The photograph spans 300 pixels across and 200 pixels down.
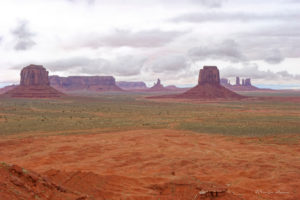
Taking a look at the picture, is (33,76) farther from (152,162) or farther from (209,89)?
(152,162)

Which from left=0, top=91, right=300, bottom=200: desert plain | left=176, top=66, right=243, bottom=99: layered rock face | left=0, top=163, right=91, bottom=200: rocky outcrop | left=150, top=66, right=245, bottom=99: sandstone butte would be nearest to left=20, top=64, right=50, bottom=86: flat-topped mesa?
left=150, top=66, right=245, bottom=99: sandstone butte

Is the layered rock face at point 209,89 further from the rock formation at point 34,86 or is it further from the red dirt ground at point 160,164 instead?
the red dirt ground at point 160,164

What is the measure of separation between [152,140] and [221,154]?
7094 millimetres

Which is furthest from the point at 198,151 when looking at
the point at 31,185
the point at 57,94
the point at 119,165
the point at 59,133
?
the point at 57,94

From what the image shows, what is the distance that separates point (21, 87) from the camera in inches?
5128

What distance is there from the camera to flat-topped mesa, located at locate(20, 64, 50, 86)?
13100 centimetres

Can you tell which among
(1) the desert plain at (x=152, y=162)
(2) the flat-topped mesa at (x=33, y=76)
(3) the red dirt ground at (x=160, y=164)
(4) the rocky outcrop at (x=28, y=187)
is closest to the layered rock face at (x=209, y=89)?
(2) the flat-topped mesa at (x=33, y=76)

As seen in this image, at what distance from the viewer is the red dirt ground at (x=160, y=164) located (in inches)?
475

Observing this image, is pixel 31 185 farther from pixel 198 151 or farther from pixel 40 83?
pixel 40 83

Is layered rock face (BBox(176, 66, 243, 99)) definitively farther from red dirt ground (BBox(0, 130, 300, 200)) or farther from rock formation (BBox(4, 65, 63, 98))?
red dirt ground (BBox(0, 130, 300, 200))

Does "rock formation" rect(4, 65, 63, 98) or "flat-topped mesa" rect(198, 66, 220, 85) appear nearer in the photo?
"rock formation" rect(4, 65, 63, 98)

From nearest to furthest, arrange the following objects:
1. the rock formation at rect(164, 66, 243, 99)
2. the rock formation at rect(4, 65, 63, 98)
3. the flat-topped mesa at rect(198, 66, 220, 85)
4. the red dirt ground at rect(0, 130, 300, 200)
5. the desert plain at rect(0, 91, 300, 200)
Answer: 1. the desert plain at rect(0, 91, 300, 200)
2. the red dirt ground at rect(0, 130, 300, 200)
3. the rock formation at rect(4, 65, 63, 98)
4. the rock formation at rect(164, 66, 243, 99)
5. the flat-topped mesa at rect(198, 66, 220, 85)

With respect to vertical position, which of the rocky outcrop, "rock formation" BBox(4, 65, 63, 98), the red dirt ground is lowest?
the red dirt ground

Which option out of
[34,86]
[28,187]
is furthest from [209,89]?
[28,187]
